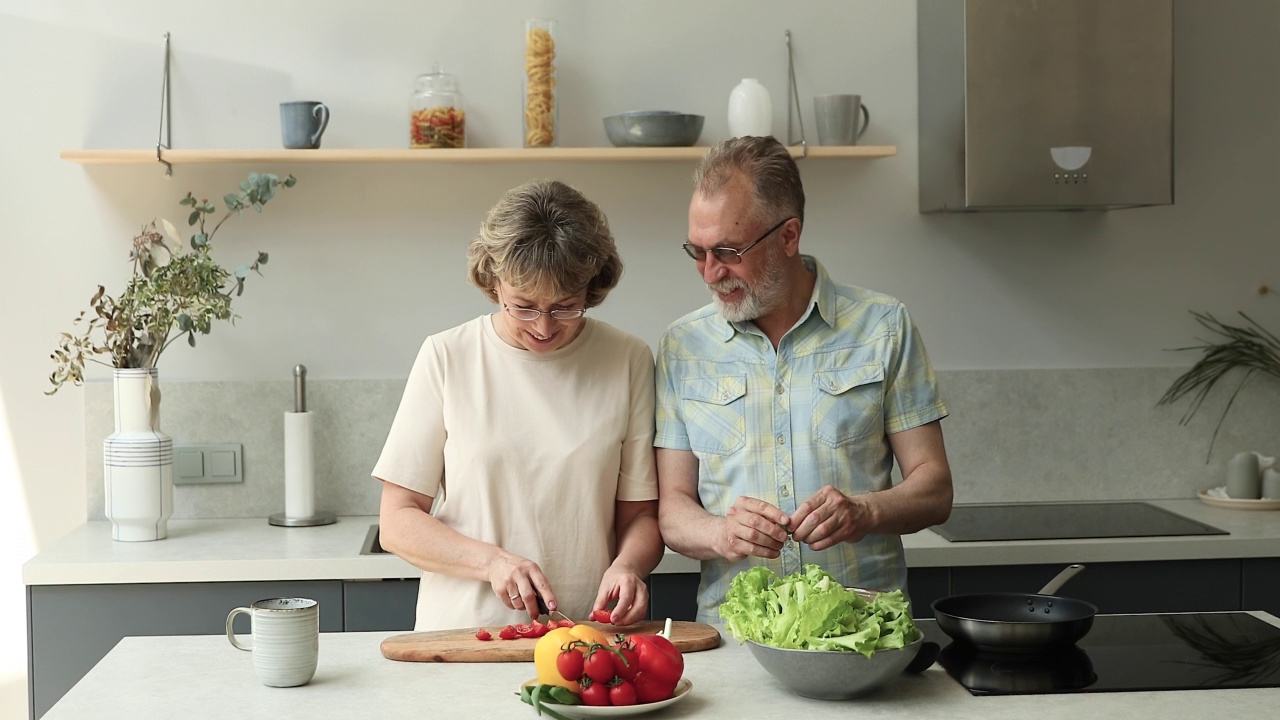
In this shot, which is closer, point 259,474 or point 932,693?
point 932,693

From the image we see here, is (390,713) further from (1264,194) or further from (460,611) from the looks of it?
(1264,194)

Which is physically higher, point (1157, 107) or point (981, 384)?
point (1157, 107)

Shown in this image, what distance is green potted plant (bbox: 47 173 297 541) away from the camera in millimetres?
3055

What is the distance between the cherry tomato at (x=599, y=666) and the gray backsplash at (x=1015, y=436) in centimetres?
186

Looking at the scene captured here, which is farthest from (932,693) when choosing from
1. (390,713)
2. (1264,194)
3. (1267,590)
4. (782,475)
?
(1264,194)

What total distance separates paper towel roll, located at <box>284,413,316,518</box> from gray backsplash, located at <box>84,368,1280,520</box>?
0.14m

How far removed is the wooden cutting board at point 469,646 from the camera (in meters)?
1.94

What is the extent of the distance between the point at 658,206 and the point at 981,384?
1027 millimetres

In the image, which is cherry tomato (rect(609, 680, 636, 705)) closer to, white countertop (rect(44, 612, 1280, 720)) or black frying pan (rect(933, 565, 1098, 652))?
white countertop (rect(44, 612, 1280, 720))

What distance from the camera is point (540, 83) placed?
3244 mm

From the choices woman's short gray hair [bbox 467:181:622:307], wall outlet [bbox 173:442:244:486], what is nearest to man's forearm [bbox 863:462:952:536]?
woman's short gray hair [bbox 467:181:622:307]

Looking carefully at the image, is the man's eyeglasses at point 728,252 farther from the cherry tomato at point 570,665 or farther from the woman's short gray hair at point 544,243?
the cherry tomato at point 570,665

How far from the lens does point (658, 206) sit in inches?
136

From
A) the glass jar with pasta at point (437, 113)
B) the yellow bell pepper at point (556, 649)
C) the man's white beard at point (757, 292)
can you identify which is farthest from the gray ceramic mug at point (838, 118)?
the yellow bell pepper at point (556, 649)
